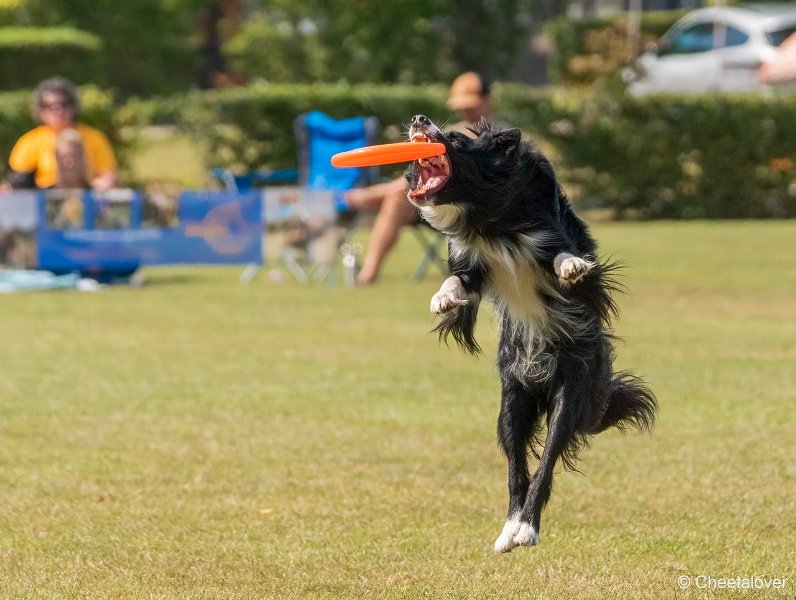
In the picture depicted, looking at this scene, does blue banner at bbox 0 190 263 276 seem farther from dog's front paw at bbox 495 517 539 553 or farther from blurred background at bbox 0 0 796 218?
dog's front paw at bbox 495 517 539 553

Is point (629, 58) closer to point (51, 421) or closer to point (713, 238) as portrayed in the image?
point (713, 238)

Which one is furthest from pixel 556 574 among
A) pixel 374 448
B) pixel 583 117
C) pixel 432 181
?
pixel 583 117

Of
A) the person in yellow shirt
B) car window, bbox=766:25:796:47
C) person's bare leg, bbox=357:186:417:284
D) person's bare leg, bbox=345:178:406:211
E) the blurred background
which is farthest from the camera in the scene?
car window, bbox=766:25:796:47

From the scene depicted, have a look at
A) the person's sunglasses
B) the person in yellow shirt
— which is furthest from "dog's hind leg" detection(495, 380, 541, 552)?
the person's sunglasses

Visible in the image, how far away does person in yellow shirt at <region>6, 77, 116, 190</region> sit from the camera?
13.6m

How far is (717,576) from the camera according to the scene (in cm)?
521

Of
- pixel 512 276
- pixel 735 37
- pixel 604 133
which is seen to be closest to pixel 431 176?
pixel 512 276

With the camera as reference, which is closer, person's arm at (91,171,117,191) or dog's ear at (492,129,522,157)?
dog's ear at (492,129,522,157)

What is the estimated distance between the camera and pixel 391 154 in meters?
4.81

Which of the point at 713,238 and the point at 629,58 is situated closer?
the point at 713,238

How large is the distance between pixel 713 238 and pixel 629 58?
30.1 ft

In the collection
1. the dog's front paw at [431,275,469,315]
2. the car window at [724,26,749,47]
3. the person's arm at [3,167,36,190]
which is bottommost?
the car window at [724,26,749,47]

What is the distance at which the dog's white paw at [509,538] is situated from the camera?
5055 mm

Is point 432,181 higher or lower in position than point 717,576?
higher
